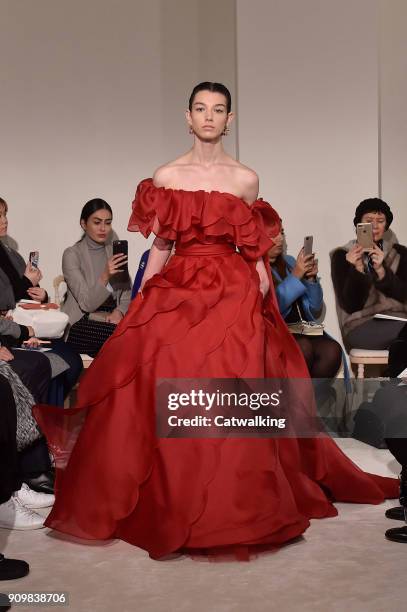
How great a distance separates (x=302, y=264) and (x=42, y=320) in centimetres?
130

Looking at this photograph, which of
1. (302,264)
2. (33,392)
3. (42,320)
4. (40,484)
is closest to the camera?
(40,484)

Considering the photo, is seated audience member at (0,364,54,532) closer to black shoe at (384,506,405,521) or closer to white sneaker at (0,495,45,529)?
white sneaker at (0,495,45,529)

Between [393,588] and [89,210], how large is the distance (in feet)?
10.4

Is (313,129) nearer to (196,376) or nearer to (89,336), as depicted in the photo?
(89,336)

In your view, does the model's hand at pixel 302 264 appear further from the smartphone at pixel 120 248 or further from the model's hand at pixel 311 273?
the smartphone at pixel 120 248

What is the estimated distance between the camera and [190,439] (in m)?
2.85

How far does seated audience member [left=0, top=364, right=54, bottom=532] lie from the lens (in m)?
2.70

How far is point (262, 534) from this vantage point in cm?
272

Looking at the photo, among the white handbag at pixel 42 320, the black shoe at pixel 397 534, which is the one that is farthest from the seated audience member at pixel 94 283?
the black shoe at pixel 397 534

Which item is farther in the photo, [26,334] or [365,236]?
[365,236]

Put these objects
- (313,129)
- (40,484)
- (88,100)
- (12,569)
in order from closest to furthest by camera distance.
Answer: (12,569) → (40,484) → (313,129) → (88,100)

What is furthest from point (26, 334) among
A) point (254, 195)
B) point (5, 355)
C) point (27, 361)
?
point (254, 195)

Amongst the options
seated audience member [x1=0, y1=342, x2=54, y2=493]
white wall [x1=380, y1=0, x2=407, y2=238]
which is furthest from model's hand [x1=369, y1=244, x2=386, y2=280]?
seated audience member [x1=0, y1=342, x2=54, y2=493]

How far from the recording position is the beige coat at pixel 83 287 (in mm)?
5008
